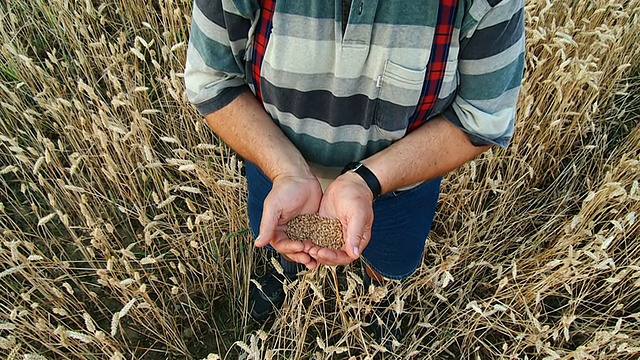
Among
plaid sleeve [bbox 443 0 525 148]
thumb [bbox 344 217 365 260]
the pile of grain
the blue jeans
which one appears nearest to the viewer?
plaid sleeve [bbox 443 0 525 148]

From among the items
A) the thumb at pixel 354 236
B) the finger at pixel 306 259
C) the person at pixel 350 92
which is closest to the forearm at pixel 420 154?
the person at pixel 350 92

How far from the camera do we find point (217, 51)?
1021mm

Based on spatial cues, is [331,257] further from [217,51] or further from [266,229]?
[217,51]

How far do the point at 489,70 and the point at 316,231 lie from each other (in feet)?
1.76

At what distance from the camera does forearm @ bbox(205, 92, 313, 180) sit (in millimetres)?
1132

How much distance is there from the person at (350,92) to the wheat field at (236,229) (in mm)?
275

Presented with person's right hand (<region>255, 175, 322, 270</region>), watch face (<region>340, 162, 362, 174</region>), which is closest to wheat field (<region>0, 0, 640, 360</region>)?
person's right hand (<region>255, 175, 322, 270</region>)

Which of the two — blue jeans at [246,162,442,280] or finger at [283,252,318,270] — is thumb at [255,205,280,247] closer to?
finger at [283,252,318,270]

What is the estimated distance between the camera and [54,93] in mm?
2004

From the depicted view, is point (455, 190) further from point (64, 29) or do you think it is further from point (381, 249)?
point (64, 29)

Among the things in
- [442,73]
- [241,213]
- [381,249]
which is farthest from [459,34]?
[241,213]

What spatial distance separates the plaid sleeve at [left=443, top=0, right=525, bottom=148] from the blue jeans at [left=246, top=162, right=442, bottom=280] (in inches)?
10.9

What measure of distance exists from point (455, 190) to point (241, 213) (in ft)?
2.77

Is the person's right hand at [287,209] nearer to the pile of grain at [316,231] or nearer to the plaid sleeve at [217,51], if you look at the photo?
the pile of grain at [316,231]
